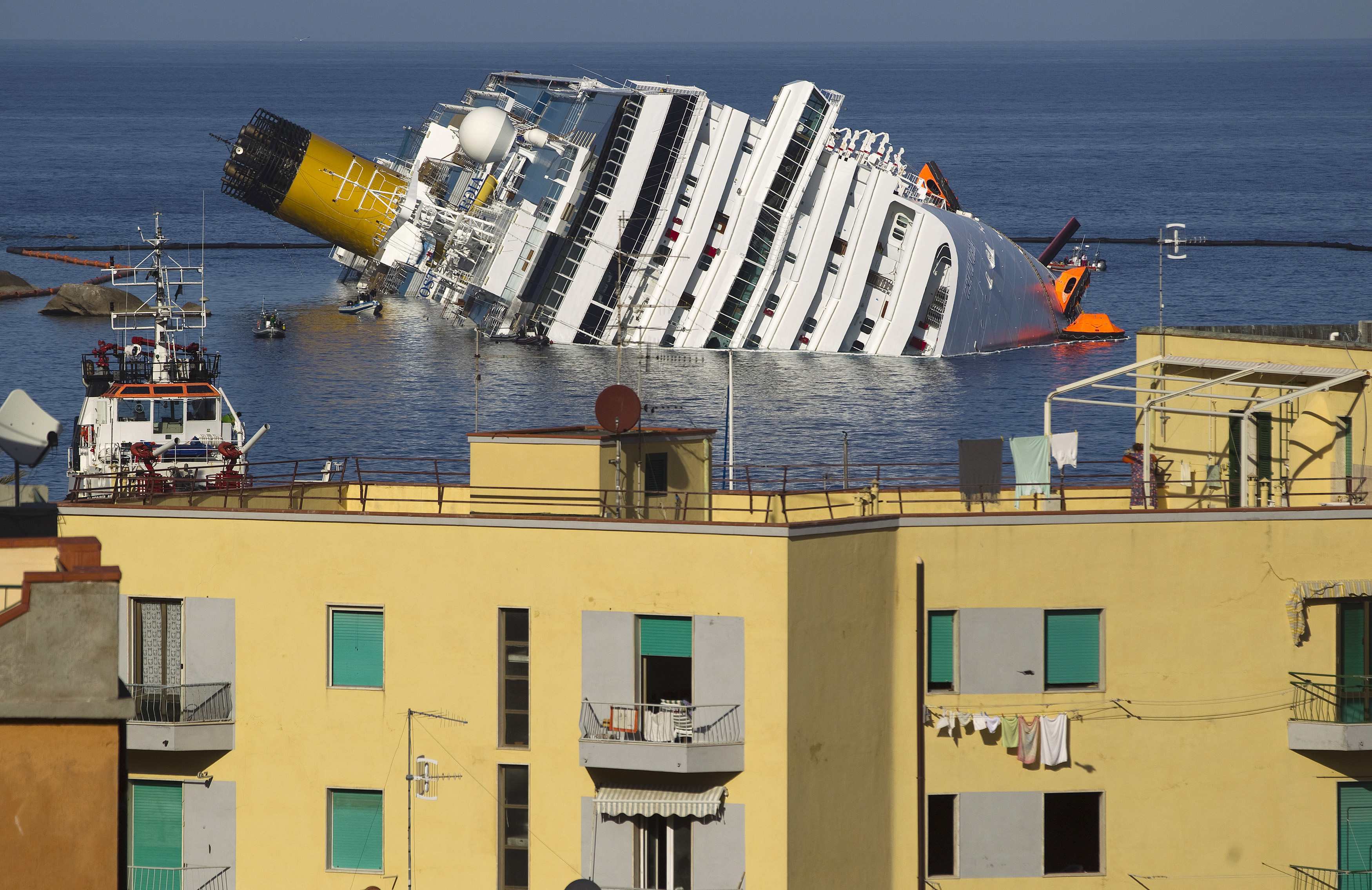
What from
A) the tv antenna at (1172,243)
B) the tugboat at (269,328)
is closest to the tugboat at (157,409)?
the tv antenna at (1172,243)

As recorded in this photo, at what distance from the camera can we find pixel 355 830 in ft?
80.4

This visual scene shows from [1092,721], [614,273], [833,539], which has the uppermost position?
[614,273]

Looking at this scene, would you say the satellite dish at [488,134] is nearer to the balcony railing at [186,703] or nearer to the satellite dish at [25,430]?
the satellite dish at [25,430]

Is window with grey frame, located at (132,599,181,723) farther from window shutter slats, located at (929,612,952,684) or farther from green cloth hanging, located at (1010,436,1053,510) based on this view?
green cloth hanging, located at (1010,436,1053,510)

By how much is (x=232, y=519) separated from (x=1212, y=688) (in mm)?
12134

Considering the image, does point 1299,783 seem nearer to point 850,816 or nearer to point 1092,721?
point 1092,721

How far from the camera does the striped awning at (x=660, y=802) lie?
2317cm

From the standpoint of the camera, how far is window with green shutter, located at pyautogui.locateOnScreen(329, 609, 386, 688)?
81.0ft

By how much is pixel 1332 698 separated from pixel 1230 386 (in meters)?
6.02

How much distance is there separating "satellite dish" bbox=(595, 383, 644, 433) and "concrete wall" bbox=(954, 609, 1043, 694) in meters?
4.76

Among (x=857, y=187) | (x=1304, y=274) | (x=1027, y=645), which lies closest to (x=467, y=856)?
(x=1027, y=645)

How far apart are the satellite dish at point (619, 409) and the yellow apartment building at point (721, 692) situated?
0.30m

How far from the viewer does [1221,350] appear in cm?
3033

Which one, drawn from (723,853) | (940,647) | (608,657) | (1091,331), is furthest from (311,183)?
(723,853)
